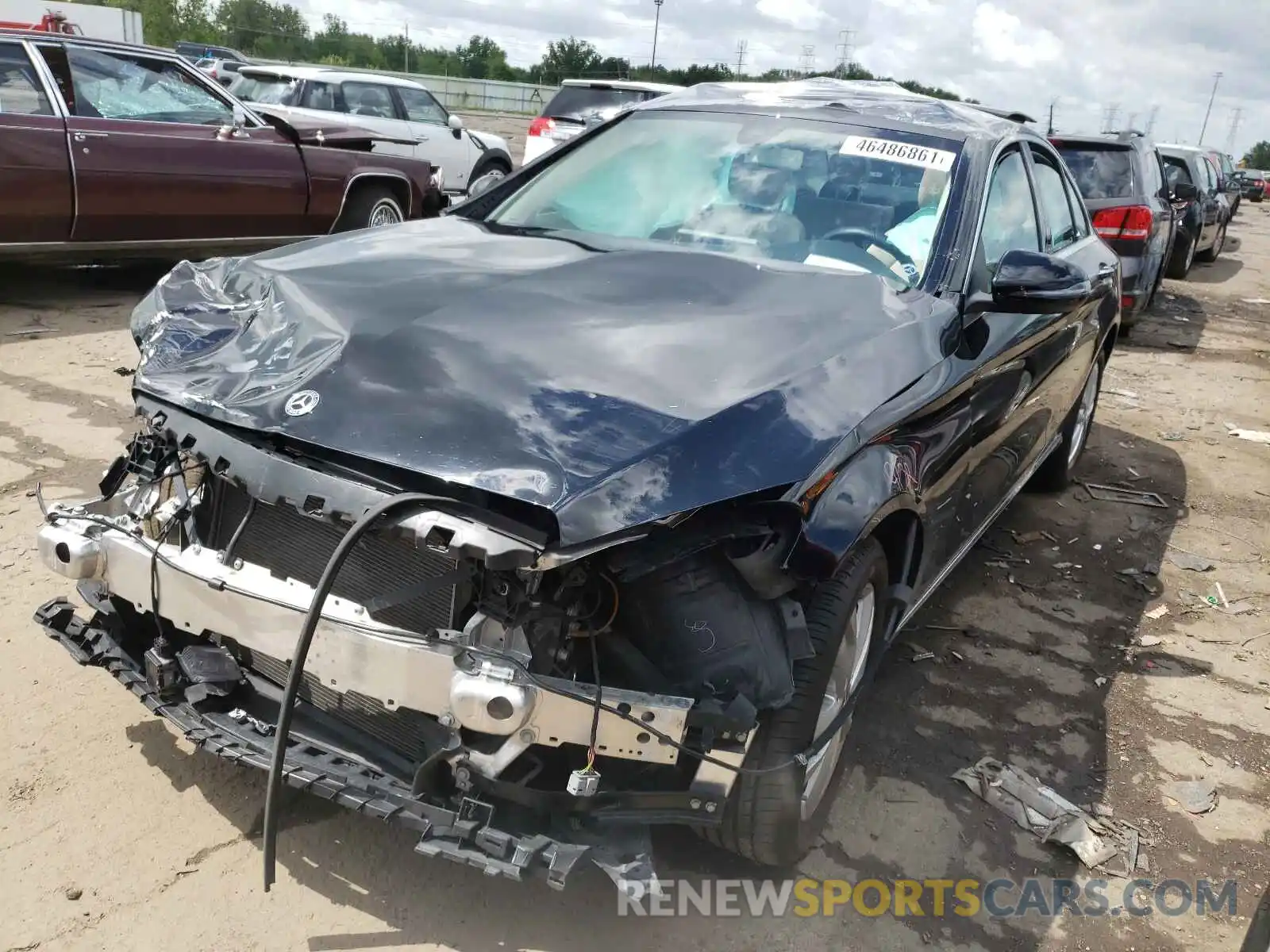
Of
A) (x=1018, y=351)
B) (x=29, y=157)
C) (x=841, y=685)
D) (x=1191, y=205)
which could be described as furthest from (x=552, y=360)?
(x=1191, y=205)

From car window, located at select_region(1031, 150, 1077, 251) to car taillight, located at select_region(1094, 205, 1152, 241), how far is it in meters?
4.73

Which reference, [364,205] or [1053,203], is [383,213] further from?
[1053,203]

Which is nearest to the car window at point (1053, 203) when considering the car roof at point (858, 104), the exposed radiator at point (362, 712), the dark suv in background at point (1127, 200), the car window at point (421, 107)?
the car roof at point (858, 104)

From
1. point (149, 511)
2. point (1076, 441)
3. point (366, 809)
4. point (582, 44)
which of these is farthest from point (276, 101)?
point (582, 44)

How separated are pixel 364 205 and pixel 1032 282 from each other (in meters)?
7.25

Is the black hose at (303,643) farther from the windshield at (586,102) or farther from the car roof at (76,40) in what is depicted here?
the windshield at (586,102)

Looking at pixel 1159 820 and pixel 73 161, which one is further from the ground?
pixel 73 161

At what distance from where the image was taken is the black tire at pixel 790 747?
2289 millimetres

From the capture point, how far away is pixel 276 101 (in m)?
12.0

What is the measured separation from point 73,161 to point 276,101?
5.50 meters

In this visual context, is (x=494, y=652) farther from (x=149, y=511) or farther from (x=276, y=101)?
(x=276, y=101)

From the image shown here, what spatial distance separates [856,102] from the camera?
3764 mm

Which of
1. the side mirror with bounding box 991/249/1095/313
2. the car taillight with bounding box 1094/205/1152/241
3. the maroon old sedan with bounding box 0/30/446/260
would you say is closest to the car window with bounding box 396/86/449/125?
the maroon old sedan with bounding box 0/30/446/260

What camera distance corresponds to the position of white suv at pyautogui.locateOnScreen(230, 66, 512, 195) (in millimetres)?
12031
